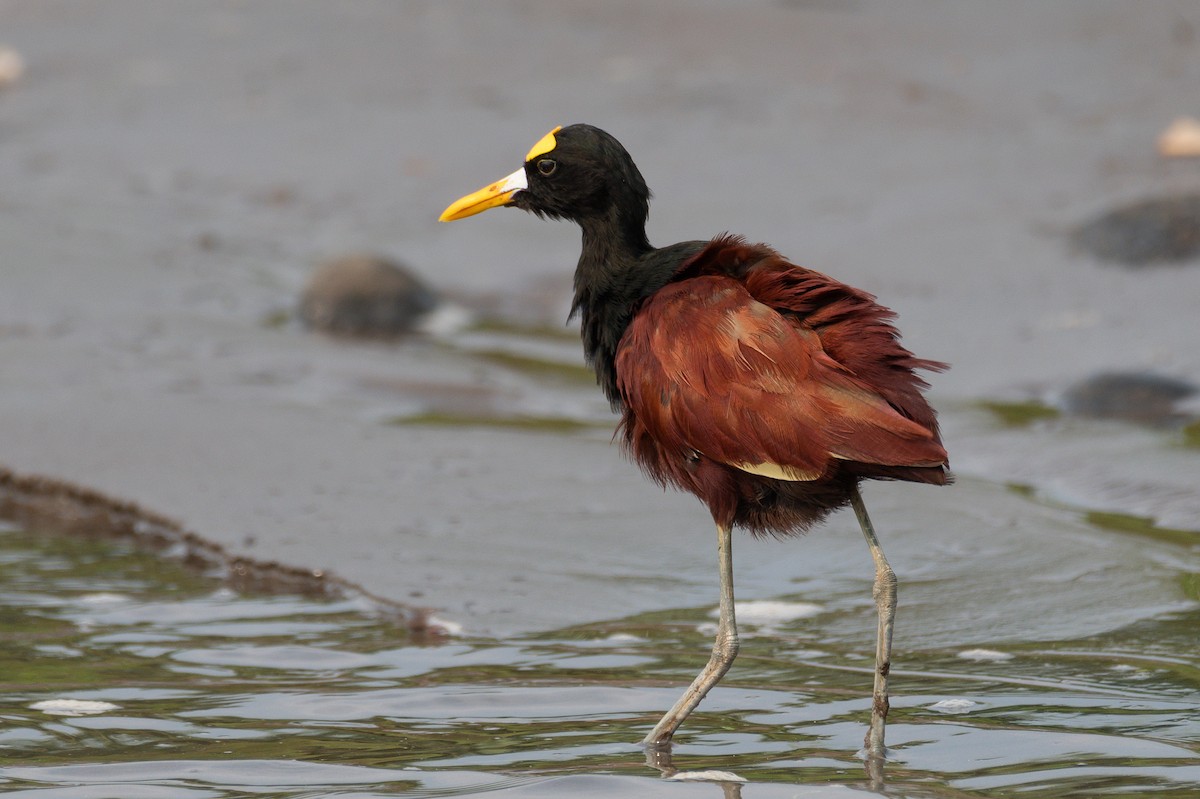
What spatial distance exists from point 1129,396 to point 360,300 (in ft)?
14.5

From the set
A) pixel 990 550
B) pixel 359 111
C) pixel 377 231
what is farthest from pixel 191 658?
pixel 359 111

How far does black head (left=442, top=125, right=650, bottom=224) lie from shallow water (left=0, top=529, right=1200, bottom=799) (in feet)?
4.66

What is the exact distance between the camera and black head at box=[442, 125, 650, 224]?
4.76 metres

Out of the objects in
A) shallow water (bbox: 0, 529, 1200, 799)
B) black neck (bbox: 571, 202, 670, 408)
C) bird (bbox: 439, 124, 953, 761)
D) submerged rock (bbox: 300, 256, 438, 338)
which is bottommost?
shallow water (bbox: 0, 529, 1200, 799)

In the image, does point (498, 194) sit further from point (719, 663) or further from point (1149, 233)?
point (1149, 233)

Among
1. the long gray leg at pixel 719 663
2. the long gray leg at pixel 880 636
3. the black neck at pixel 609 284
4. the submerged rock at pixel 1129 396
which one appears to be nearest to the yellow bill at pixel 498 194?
the black neck at pixel 609 284

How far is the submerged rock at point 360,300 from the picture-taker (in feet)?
31.9

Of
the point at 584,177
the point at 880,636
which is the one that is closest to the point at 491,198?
the point at 584,177

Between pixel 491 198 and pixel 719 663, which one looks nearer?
pixel 719 663

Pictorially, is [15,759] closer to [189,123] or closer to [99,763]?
[99,763]

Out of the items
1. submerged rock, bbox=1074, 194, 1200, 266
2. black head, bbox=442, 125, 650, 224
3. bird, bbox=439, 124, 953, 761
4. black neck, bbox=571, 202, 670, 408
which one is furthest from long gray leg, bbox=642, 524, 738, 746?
submerged rock, bbox=1074, 194, 1200, 266

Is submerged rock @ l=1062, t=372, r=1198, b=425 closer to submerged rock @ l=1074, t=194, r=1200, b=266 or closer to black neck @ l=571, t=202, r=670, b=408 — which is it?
submerged rock @ l=1074, t=194, r=1200, b=266

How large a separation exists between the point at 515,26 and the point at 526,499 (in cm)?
728

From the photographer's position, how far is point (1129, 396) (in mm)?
7941
